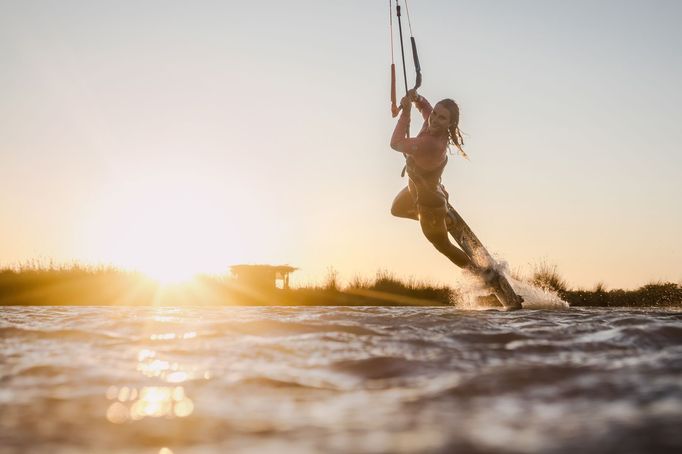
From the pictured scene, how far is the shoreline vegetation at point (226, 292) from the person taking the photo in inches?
631

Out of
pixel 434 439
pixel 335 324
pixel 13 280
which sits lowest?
pixel 434 439

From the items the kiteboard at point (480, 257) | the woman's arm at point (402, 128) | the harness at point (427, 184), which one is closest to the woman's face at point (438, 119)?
the woman's arm at point (402, 128)

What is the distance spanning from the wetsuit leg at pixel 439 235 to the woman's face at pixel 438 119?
1.25 m

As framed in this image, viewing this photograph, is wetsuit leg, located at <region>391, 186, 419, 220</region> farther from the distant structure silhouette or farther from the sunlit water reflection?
the distant structure silhouette

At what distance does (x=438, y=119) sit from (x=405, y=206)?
5.03 ft

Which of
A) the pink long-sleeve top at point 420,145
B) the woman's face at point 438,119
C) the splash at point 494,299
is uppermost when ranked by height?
the woman's face at point 438,119

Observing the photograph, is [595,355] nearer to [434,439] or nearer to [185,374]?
[434,439]

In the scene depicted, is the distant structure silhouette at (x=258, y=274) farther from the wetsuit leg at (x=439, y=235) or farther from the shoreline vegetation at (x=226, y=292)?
the wetsuit leg at (x=439, y=235)

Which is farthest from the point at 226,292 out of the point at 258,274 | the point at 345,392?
the point at 345,392

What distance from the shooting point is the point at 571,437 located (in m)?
1.54

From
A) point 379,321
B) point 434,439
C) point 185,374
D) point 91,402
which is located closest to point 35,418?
point 91,402

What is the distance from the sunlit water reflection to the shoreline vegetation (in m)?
12.5

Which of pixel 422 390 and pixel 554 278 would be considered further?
pixel 554 278

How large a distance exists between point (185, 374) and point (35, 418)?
816 millimetres
